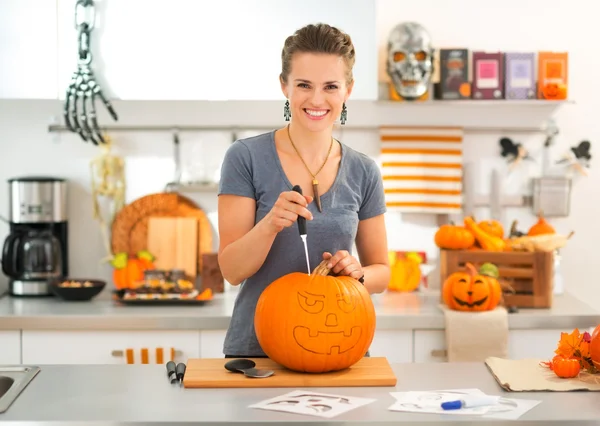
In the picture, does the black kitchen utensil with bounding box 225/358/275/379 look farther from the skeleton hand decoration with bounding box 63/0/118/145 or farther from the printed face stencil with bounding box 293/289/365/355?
the skeleton hand decoration with bounding box 63/0/118/145

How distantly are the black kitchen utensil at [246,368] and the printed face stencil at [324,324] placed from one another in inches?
3.9

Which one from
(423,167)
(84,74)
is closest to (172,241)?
(84,74)

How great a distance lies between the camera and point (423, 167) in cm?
368

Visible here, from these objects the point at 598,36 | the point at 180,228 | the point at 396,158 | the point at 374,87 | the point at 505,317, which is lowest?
the point at 505,317

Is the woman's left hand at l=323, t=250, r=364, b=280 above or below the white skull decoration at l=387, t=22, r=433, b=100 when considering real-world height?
below

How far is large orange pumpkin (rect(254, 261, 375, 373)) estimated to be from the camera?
6.06 ft

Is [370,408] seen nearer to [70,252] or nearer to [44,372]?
[44,372]

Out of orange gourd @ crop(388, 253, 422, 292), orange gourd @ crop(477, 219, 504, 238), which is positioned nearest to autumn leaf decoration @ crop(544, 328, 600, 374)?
orange gourd @ crop(477, 219, 504, 238)

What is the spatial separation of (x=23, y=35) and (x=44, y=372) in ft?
5.69

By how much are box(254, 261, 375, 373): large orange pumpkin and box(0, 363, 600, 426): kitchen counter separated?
86mm

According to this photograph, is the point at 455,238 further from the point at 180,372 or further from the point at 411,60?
the point at 180,372

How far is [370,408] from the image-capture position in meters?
1.68

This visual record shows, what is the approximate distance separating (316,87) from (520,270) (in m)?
1.58

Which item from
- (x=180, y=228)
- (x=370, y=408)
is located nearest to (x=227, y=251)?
(x=370, y=408)
